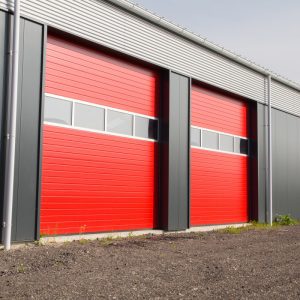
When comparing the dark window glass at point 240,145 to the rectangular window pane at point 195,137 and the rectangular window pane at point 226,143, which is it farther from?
the rectangular window pane at point 195,137

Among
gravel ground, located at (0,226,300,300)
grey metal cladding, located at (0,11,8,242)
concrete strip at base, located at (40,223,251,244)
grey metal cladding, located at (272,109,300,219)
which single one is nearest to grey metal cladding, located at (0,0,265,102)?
grey metal cladding, located at (0,11,8,242)

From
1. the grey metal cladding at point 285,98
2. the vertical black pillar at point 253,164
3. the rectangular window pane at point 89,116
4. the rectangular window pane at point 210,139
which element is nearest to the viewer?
the rectangular window pane at point 89,116

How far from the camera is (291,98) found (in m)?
21.1

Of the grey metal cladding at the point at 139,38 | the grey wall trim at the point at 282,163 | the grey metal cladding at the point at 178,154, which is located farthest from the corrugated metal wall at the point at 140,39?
the grey wall trim at the point at 282,163

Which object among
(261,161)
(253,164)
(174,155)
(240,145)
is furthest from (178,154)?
(261,161)

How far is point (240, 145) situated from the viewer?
1805cm

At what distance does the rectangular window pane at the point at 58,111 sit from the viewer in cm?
1111

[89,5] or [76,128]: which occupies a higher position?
[89,5]

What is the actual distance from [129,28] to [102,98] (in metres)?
2.18

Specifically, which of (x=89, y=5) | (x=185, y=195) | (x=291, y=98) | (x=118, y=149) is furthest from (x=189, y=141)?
(x=291, y=98)

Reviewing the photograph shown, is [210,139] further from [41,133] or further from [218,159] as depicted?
[41,133]

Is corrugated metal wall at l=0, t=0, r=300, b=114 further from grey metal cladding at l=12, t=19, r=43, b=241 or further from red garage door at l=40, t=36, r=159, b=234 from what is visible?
grey metal cladding at l=12, t=19, r=43, b=241

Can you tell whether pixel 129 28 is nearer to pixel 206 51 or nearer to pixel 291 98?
pixel 206 51

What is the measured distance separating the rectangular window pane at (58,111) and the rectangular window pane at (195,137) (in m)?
5.06
